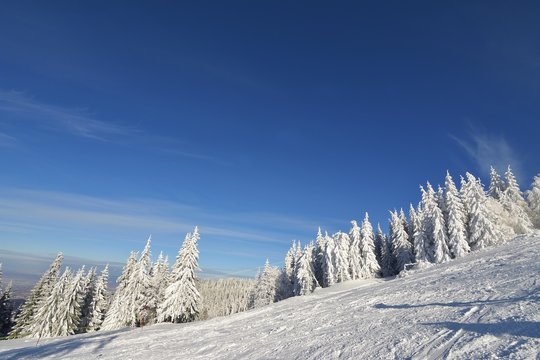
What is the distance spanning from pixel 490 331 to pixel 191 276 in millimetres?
40459

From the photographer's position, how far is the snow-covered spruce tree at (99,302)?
58531 millimetres

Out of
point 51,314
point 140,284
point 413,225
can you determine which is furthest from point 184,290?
point 413,225

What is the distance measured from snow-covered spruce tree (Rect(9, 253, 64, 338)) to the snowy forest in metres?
0.14

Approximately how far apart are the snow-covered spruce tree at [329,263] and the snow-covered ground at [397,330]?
4477 centimetres

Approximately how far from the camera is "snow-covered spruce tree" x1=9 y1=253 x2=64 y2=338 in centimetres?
5435

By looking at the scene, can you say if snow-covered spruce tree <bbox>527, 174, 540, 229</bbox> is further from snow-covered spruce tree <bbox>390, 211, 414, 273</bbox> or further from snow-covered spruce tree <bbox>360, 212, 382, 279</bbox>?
snow-covered spruce tree <bbox>360, 212, 382, 279</bbox>

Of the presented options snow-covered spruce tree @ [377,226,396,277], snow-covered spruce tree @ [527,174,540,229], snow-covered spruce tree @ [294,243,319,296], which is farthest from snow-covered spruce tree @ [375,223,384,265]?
snow-covered spruce tree @ [527,174,540,229]

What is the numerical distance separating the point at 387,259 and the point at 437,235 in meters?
24.1

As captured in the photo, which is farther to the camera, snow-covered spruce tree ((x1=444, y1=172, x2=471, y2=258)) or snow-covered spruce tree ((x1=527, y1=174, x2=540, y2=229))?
snow-covered spruce tree ((x1=527, y1=174, x2=540, y2=229))

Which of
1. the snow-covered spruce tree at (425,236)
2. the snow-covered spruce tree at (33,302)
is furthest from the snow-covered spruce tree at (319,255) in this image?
the snow-covered spruce tree at (33,302)

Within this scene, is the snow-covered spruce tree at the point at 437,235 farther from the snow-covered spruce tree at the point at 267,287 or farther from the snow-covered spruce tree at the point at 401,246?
the snow-covered spruce tree at the point at 267,287

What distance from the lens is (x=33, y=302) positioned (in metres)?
57.0

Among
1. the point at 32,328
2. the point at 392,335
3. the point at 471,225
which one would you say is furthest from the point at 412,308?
the point at 32,328

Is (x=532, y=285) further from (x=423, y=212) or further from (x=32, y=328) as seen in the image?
(x=32, y=328)
